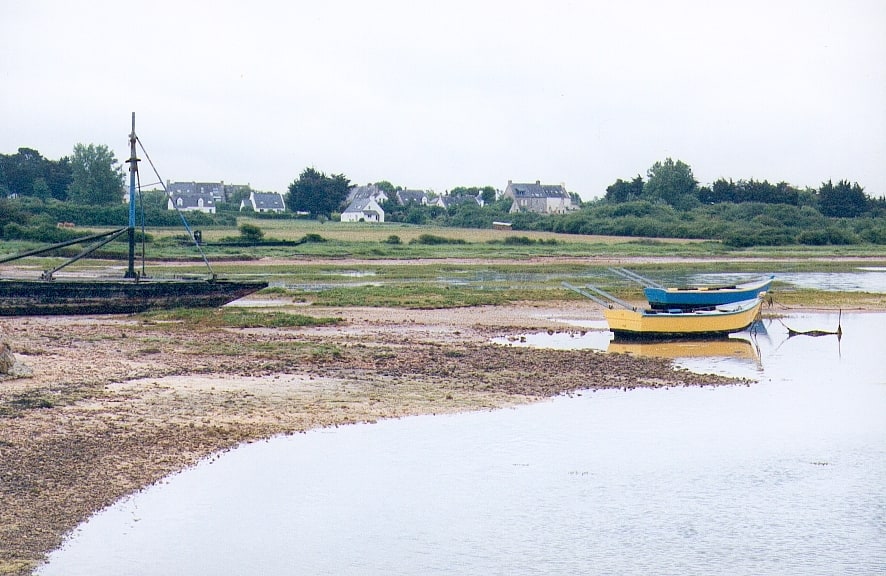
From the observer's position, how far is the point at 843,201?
372 feet

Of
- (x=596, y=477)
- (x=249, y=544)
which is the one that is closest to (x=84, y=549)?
(x=249, y=544)

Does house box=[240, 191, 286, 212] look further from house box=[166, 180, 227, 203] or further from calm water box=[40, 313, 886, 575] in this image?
calm water box=[40, 313, 886, 575]

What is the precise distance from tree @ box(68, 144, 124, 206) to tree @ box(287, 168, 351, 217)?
22.2m

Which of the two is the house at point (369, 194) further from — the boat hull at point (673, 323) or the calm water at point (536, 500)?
the calm water at point (536, 500)

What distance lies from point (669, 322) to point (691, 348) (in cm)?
97

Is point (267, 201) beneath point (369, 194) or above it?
beneath

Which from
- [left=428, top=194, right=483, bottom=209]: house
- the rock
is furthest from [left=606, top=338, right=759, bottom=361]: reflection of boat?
[left=428, top=194, right=483, bottom=209]: house

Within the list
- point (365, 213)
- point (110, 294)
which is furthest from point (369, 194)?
point (110, 294)

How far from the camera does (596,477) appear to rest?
14.8 meters

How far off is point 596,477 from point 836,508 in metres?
3.09

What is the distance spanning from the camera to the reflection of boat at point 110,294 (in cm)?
3120

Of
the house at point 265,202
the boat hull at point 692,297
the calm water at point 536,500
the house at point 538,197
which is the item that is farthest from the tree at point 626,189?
the calm water at point 536,500

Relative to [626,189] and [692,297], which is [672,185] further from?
[692,297]

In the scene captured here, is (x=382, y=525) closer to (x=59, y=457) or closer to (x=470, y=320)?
(x=59, y=457)
